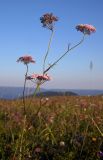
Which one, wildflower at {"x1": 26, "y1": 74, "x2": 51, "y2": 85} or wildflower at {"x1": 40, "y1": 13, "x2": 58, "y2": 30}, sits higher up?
wildflower at {"x1": 40, "y1": 13, "x2": 58, "y2": 30}

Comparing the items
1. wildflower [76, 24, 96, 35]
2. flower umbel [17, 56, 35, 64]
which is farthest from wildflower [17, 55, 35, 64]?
wildflower [76, 24, 96, 35]

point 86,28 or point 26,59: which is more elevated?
point 86,28

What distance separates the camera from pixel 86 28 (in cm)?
651

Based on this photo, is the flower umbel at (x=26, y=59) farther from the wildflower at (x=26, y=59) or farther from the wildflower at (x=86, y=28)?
the wildflower at (x=86, y=28)

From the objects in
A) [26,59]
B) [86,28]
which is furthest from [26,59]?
[86,28]

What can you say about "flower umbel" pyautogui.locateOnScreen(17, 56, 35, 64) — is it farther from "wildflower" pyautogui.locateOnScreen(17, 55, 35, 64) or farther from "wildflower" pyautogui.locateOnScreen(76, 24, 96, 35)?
"wildflower" pyautogui.locateOnScreen(76, 24, 96, 35)

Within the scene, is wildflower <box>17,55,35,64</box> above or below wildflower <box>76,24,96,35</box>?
below

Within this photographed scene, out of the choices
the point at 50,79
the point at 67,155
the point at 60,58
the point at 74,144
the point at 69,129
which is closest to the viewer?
the point at 50,79

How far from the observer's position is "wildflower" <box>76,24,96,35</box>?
6457 mm

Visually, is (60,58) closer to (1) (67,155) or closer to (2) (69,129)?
(1) (67,155)

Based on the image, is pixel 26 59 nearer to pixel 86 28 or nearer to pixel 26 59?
pixel 26 59

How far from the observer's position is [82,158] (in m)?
7.40

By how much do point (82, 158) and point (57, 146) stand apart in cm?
65

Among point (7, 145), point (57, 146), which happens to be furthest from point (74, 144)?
point (7, 145)
